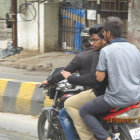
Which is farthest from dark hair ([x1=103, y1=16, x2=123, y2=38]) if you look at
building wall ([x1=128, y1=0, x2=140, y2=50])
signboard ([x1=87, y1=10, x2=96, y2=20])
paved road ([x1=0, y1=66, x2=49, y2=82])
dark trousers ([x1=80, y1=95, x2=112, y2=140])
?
signboard ([x1=87, y1=10, x2=96, y2=20])

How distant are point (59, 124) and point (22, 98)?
284 cm

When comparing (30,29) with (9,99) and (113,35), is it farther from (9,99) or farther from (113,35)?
(113,35)

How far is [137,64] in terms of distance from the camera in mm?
4375

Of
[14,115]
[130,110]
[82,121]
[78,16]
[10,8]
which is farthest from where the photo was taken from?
[10,8]

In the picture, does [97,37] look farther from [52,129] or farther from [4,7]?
[4,7]

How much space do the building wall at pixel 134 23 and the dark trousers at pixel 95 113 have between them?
8.20 m

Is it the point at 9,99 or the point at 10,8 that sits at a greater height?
the point at 10,8

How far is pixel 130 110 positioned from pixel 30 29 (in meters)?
10.9

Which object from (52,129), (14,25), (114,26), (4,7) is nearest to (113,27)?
(114,26)

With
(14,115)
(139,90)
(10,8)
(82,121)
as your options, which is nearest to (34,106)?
(14,115)

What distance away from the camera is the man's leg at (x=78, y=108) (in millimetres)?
4664

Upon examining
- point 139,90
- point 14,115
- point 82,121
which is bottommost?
point 14,115

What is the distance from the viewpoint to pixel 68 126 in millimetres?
4898

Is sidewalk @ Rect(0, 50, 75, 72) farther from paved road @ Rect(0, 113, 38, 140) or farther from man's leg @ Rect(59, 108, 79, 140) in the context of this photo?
man's leg @ Rect(59, 108, 79, 140)
